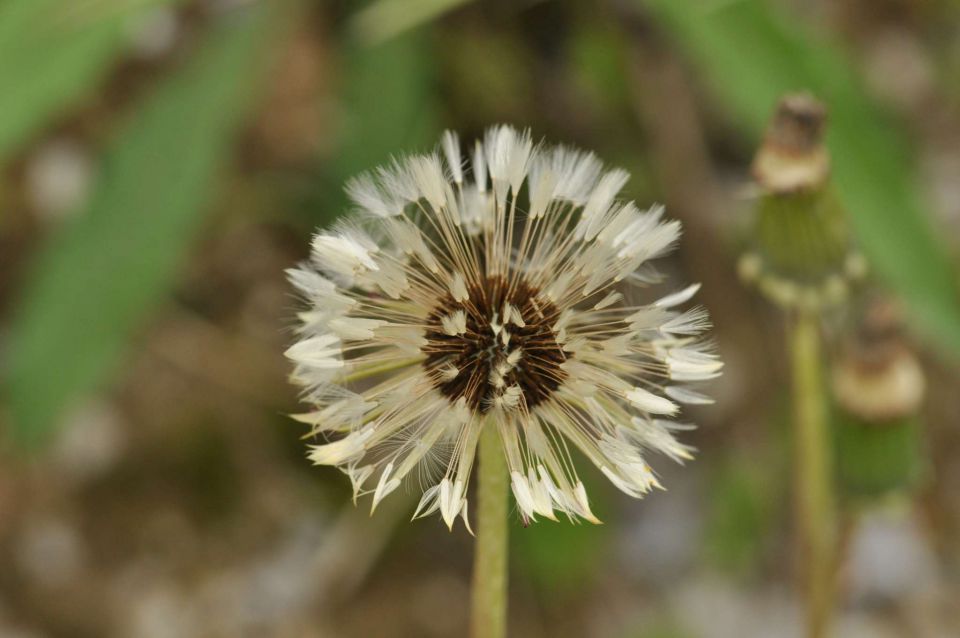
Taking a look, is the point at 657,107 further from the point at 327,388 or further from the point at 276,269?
the point at 327,388

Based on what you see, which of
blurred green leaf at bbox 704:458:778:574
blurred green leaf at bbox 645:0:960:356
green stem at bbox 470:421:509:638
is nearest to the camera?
green stem at bbox 470:421:509:638

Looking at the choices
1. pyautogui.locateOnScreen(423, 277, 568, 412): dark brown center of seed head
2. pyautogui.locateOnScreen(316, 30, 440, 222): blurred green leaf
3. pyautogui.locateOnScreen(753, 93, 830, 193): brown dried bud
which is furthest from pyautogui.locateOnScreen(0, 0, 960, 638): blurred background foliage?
pyautogui.locateOnScreen(423, 277, 568, 412): dark brown center of seed head

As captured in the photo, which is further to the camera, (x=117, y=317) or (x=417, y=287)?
(x=117, y=317)

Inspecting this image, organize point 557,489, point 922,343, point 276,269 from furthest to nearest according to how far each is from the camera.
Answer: point 276,269, point 922,343, point 557,489

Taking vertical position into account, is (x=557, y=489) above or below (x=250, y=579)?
below

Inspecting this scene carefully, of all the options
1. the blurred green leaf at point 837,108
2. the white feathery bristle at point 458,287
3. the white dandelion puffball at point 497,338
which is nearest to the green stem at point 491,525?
the white dandelion puffball at point 497,338

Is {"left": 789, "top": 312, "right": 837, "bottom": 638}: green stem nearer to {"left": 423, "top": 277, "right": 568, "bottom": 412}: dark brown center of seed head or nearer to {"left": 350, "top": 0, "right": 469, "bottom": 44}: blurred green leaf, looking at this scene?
{"left": 423, "top": 277, "right": 568, "bottom": 412}: dark brown center of seed head

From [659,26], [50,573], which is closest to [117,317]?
[50,573]
